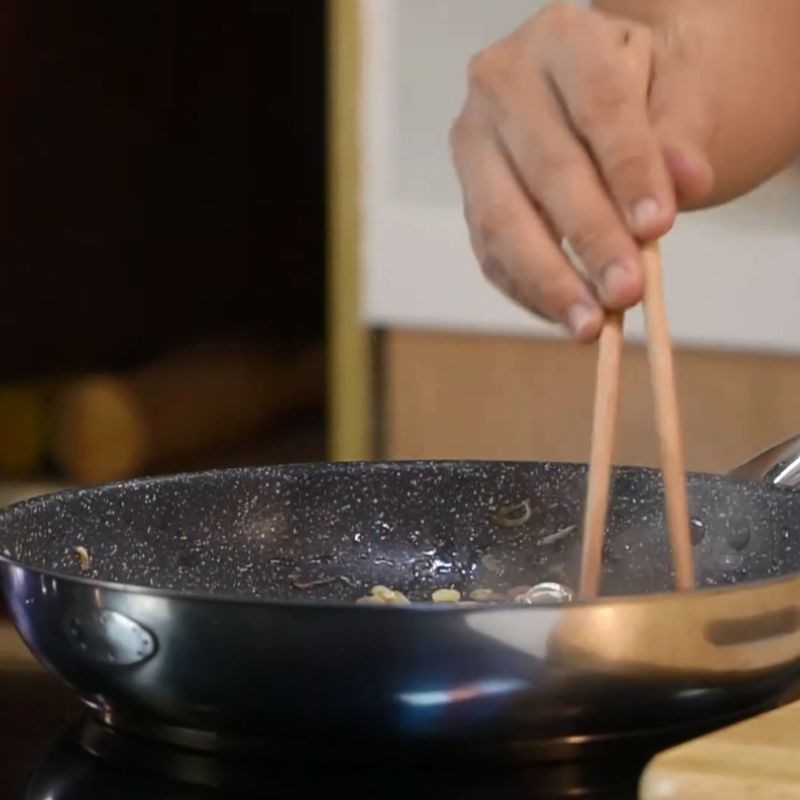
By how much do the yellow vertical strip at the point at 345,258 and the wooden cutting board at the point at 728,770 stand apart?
2.92 feet

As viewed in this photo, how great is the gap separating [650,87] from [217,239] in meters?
0.97

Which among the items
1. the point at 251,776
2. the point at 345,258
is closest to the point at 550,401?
the point at 345,258

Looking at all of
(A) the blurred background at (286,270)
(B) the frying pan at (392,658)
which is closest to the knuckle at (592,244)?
(B) the frying pan at (392,658)

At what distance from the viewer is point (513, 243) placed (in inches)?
24.4

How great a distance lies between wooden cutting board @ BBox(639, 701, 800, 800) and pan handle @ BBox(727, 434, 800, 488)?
0.23 m

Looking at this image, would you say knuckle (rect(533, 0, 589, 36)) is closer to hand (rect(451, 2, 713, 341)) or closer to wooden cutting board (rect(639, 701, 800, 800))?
hand (rect(451, 2, 713, 341))

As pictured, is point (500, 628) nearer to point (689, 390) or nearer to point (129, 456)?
point (689, 390)

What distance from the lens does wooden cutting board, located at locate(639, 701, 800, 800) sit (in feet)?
1.27

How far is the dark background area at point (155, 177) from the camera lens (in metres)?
1.46

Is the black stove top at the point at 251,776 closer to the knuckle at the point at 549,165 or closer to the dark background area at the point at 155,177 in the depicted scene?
the knuckle at the point at 549,165

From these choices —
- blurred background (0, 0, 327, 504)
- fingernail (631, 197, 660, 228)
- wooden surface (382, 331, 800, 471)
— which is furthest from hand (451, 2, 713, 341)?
blurred background (0, 0, 327, 504)

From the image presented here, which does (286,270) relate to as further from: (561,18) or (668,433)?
(668,433)

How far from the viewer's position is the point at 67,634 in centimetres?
45

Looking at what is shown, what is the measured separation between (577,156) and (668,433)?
0.11 meters
